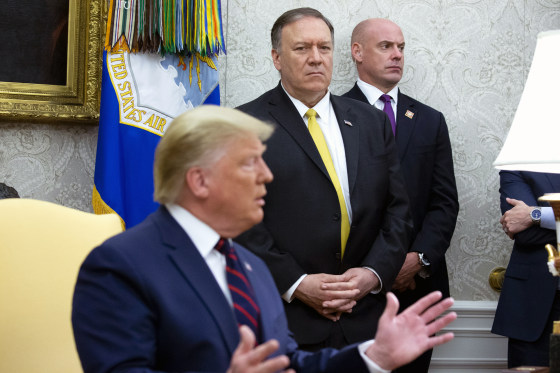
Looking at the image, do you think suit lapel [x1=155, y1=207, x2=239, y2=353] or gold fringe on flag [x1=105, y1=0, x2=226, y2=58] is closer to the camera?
suit lapel [x1=155, y1=207, x2=239, y2=353]

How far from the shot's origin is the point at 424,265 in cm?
392

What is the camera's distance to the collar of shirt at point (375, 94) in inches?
165

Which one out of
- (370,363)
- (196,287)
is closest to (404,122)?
(370,363)

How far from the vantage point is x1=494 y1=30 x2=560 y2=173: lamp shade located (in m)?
2.15

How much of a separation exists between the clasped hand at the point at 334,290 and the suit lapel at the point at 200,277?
1335 millimetres

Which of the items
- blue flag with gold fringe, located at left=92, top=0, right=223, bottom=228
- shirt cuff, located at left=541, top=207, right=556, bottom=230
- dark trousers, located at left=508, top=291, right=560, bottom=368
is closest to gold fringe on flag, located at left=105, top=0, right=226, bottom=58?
blue flag with gold fringe, located at left=92, top=0, right=223, bottom=228

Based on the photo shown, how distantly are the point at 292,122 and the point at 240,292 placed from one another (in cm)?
162

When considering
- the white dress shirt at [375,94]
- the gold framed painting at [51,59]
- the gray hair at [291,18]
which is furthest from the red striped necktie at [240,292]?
the white dress shirt at [375,94]

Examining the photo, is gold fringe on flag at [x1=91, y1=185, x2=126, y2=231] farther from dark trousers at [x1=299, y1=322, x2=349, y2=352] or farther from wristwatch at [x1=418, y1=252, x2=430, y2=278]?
wristwatch at [x1=418, y1=252, x2=430, y2=278]

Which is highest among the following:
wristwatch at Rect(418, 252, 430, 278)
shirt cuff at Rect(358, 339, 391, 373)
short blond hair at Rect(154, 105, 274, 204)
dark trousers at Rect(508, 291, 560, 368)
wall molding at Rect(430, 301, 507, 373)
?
short blond hair at Rect(154, 105, 274, 204)

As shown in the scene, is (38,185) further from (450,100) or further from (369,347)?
(369,347)

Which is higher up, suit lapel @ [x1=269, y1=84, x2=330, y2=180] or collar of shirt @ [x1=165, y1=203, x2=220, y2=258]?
suit lapel @ [x1=269, y1=84, x2=330, y2=180]

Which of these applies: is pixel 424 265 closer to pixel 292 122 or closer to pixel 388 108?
pixel 388 108

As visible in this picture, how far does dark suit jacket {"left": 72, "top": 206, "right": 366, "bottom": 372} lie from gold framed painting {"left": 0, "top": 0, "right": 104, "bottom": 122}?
2390 mm
